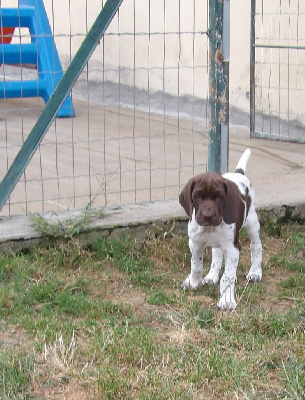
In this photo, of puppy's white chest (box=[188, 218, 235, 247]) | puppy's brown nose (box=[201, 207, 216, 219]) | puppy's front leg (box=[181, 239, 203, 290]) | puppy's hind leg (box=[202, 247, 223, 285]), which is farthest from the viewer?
puppy's hind leg (box=[202, 247, 223, 285])

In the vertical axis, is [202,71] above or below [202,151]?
above

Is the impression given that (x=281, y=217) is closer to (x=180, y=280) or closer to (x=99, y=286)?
(x=180, y=280)

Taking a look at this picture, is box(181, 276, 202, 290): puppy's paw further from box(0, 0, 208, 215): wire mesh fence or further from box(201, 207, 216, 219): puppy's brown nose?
box(0, 0, 208, 215): wire mesh fence

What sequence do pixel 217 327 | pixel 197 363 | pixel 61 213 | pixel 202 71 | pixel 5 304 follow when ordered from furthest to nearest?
Answer: pixel 202 71, pixel 61 213, pixel 5 304, pixel 217 327, pixel 197 363

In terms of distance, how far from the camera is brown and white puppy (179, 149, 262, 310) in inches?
192

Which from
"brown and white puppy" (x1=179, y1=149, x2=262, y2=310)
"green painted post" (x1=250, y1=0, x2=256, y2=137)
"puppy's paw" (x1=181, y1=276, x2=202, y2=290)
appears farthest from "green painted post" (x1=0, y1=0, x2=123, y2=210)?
"green painted post" (x1=250, y1=0, x2=256, y2=137)

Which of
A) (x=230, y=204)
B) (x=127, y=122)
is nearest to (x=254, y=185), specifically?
(x=230, y=204)

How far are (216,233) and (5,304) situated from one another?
145 centimetres

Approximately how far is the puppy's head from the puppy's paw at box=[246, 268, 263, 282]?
0.77m

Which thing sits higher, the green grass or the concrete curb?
the concrete curb

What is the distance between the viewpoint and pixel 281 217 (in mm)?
6617

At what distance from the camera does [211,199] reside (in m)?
4.88

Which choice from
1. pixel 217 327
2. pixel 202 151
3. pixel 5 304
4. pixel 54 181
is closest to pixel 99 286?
pixel 5 304

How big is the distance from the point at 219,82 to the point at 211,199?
1814mm
